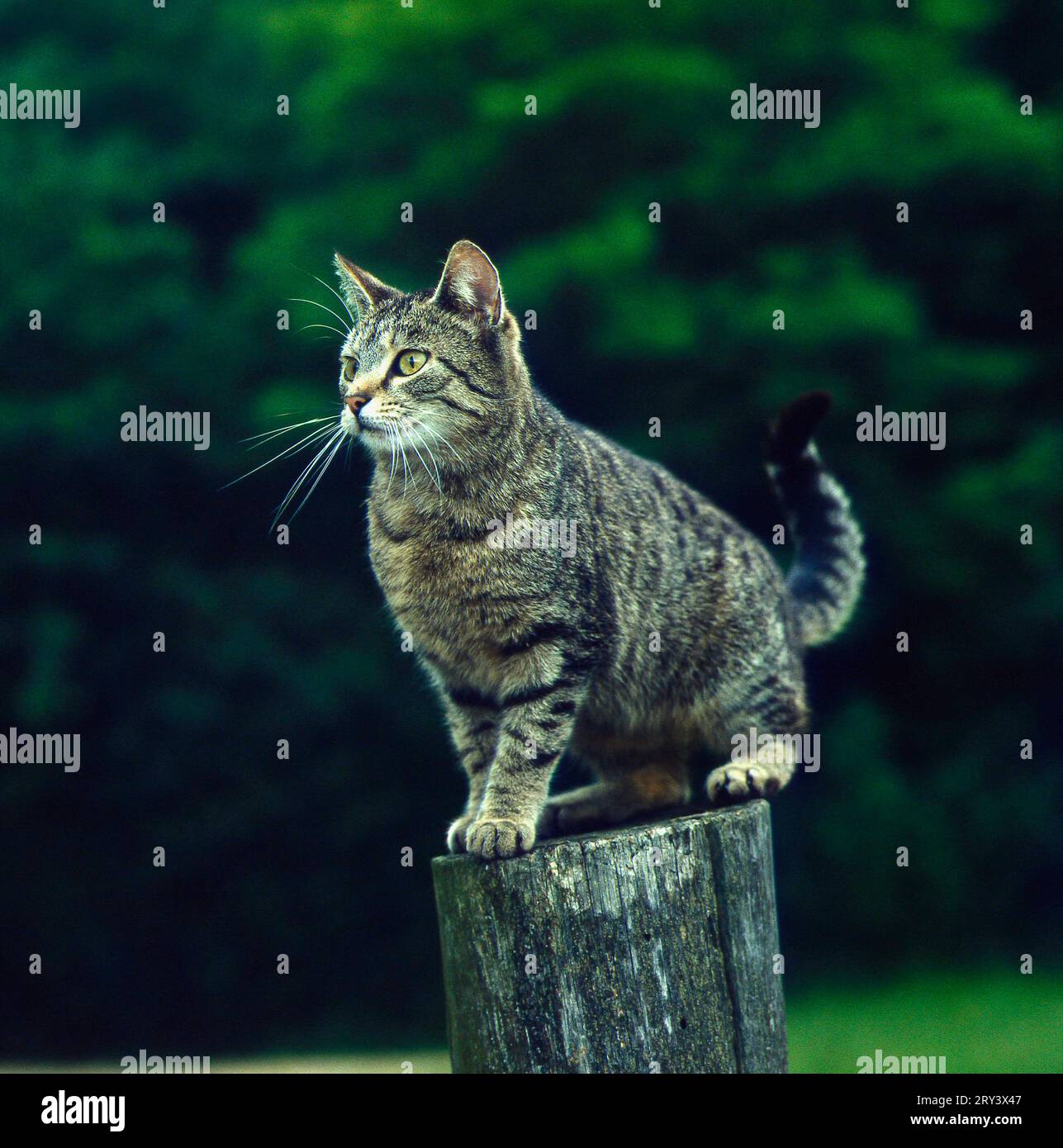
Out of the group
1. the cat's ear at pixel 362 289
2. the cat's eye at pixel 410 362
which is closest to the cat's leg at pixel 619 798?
the cat's eye at pixel 410 362

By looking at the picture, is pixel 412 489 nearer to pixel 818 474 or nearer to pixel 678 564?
pixel 678 564

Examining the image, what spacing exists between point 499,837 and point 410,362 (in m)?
1.19

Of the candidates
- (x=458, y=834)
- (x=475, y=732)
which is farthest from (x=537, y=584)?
(x=458, y=834)

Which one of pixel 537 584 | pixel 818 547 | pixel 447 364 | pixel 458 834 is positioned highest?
pixel 447 364

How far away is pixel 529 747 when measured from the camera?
3125mm

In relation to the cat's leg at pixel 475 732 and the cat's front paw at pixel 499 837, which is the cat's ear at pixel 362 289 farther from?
the cat's front paw at pixel 499 837

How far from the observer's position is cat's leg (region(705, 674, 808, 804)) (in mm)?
3441

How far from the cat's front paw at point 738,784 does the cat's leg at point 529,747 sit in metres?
0.48

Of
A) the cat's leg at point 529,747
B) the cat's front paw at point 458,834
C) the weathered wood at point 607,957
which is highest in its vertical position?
the cat's leg at point 529,747

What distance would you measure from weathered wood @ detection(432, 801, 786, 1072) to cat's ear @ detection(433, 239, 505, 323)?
1.38m

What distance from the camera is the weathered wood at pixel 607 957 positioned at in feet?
8.21

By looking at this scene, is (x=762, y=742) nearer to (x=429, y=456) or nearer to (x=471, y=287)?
(x=429, y=456)

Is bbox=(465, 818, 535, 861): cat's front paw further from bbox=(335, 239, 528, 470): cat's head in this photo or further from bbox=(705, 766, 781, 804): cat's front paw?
bbox=(335, 239, 528, 470): cat's head

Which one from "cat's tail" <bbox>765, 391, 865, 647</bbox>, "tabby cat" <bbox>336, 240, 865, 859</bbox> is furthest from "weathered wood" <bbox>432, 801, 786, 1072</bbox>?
"cat's tail" <bbox>765, 391, 865, 647</bbox>
